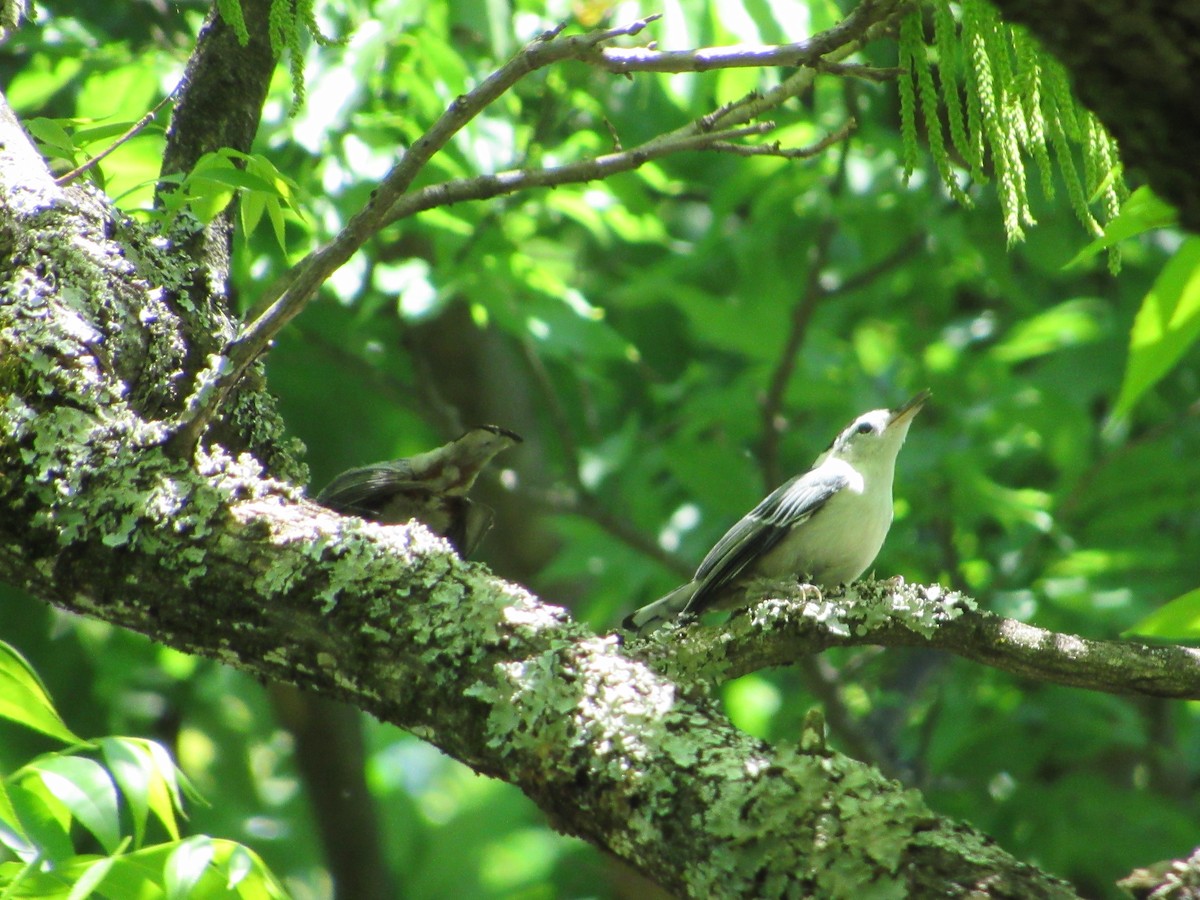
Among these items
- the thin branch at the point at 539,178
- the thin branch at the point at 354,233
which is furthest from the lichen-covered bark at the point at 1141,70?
the thin branch at the point at 539,178

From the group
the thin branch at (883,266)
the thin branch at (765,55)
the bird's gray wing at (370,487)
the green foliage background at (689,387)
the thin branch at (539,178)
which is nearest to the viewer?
the thin branch at (765,55)

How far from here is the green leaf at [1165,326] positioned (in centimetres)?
115

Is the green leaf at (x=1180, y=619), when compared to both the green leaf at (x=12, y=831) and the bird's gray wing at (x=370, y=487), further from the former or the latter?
the bird's gray wing at (x=370, y=487)

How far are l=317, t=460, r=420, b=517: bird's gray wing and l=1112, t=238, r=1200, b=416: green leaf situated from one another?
304cm

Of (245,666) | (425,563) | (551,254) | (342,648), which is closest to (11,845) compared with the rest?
(245,666)

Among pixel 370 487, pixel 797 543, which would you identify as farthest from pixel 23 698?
pixel 797 543

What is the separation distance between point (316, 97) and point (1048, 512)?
12.5 feet

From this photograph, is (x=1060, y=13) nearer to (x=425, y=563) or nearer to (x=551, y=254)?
(x=425, y=563)

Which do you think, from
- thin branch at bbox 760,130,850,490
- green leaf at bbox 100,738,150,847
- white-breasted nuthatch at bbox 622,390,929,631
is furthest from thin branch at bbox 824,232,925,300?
green leaf at bbox 100,738,150,847

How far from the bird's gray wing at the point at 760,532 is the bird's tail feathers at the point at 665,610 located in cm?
3

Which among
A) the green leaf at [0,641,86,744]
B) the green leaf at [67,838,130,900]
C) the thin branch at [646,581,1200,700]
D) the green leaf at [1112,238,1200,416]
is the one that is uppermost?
the green leaf at [1112,238,1200,416]

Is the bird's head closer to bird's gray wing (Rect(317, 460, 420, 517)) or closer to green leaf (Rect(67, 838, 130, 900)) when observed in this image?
bird's gray wing (Rect(317, 460, 420, 517))

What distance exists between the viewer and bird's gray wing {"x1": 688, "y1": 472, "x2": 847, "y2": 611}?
13.6ft

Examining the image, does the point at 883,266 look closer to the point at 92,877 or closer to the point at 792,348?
the point at 792,348
